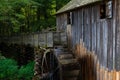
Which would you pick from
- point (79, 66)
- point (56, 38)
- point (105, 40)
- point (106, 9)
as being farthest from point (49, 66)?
point (106, 9)

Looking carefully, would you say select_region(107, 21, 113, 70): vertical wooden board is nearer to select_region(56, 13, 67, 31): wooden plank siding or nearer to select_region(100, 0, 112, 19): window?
select_region(100, 0, 112, 19): window

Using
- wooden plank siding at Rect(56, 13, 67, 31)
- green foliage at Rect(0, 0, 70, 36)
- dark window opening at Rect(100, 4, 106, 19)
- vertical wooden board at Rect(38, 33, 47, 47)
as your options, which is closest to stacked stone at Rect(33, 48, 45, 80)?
vertical wooden board at Rect(38, 33, 47, 47)

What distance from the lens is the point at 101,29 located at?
33.8ft

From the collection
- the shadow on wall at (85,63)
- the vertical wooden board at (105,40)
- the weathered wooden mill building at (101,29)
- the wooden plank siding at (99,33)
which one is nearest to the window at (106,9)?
the weathered wooden mill building at (101,29)

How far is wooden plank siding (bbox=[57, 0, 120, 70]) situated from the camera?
363 inches

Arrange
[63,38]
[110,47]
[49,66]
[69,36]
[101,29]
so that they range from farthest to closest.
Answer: [49,66] < [63,38] < [69,36] < [101,29] < [110,47]

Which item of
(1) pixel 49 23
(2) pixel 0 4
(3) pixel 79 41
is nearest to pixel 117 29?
(3) pixel 79 41

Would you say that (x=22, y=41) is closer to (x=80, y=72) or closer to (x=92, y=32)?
(x=80, y=72)

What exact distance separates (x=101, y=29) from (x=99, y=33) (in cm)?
26

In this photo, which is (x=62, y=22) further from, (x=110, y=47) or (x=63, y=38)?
(x=110, y=47)

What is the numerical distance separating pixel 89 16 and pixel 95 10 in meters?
0.76

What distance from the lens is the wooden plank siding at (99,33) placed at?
30.2ft

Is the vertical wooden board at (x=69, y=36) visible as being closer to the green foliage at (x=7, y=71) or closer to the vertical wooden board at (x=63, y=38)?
the vertical wooden board at (x=63, y=38)

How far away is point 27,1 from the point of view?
17.9 m
